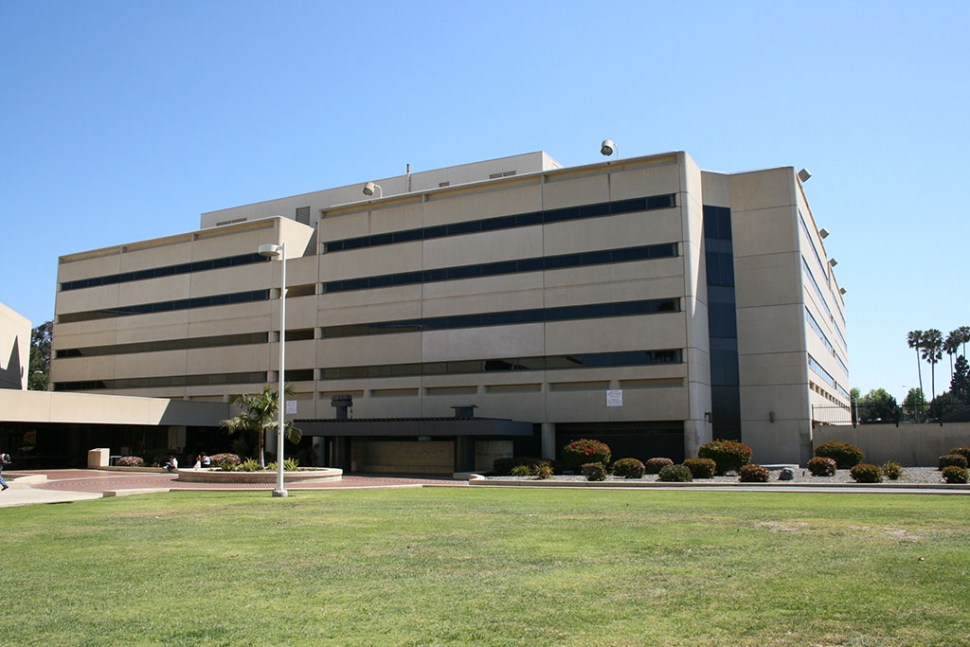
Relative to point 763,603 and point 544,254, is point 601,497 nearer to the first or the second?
point 763,603

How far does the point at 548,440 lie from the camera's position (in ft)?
162

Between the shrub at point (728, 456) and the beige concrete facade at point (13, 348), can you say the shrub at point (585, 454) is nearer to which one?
the shrub at point (728, 456)

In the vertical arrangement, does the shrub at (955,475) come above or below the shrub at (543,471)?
above

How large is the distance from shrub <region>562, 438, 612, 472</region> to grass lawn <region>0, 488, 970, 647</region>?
22.7m

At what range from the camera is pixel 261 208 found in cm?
7031

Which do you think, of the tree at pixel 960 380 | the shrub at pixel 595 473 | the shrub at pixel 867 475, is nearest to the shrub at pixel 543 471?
the shrub at pixel 595 473

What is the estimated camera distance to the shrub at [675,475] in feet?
115

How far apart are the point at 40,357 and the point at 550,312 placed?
106940mm

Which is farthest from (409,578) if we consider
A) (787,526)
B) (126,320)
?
(126,320)

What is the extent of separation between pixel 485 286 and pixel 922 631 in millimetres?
44504

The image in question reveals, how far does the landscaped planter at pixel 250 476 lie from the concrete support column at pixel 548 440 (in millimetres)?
15310

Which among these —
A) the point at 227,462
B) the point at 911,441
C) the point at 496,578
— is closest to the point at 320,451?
the point at 227,462

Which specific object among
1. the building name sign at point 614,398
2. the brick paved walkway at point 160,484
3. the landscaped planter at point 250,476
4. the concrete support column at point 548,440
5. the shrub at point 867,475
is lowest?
the brick paved walkway at point 160,484

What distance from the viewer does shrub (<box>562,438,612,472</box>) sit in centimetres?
4225
